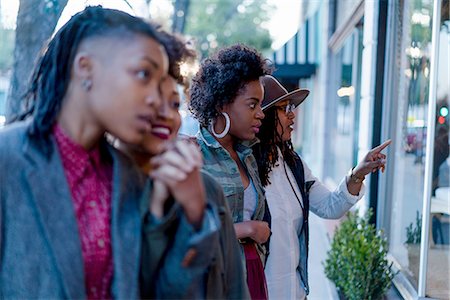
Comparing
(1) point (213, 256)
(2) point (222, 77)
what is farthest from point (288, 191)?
(1) point (213, 256)

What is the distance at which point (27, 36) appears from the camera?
14.0 ft

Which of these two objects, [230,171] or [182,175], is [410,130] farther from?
[182,175]

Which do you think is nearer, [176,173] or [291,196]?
[176,173]

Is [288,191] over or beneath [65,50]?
beneath

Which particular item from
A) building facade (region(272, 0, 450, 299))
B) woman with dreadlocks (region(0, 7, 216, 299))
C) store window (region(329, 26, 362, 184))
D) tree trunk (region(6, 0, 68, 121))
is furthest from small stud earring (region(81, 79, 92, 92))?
store window (region(329, 26, 362, 184))

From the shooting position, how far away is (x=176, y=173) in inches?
45.3

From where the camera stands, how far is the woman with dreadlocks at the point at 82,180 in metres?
1.19

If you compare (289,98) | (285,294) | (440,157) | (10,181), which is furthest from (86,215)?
(440,157)

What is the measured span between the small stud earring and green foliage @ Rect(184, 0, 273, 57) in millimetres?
29175

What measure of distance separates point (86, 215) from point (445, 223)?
Answer: 13.9 feet

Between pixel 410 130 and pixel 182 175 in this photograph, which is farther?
pixel 410 130

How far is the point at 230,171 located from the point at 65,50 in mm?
1175

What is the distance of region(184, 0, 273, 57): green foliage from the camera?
30.6m

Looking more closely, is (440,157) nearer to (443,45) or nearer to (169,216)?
(443,45)
